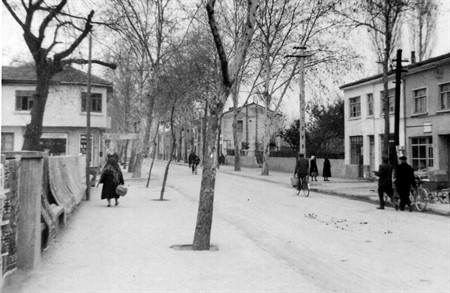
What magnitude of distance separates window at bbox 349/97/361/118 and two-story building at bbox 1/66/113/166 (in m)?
18.4

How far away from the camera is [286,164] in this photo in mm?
42719

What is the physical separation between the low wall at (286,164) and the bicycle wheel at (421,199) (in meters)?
18.7

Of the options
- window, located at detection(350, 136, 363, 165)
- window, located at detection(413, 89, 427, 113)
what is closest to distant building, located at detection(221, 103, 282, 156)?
window, located at detection(350, 136, 363, 165)

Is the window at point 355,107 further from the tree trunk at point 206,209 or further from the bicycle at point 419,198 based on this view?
the tree trunk at point 206,209

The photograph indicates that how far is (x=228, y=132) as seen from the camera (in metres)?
78.2

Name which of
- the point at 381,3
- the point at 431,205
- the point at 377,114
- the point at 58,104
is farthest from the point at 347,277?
the point at 58,104

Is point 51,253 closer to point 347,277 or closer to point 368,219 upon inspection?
point 347,277

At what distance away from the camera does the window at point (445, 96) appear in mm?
22953

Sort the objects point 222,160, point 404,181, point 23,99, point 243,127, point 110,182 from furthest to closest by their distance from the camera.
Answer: point 243,127 < point 222,160 < point 23,99 < point 404,181 < point 110,182

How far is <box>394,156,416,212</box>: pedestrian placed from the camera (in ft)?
45.8

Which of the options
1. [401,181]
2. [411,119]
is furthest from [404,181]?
[411,119]

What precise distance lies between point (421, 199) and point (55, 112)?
29732 millimetres

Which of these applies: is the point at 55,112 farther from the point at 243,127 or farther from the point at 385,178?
the point at 243,127

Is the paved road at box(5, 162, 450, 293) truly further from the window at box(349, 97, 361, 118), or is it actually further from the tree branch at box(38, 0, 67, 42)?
the window at box(349, 97, 361, 118)
